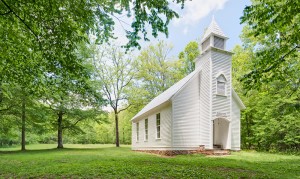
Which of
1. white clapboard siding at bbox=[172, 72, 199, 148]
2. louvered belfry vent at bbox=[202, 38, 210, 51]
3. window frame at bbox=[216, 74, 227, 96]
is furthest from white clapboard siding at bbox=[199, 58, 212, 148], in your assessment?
louvered belfry vent at bbox=[202, 38, 210, 51]

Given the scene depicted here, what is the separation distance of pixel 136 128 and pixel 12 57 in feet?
58.7

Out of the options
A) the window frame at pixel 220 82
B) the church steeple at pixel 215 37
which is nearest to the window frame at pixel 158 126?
the window frame at pixel 220 82

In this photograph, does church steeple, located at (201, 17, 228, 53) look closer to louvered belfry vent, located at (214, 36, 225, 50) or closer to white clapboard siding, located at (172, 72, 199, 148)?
louvered belfry vent, located at (214, 36, 225, 50)

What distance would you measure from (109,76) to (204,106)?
1845 centimetres

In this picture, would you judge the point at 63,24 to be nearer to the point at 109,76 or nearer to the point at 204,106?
the point at 204,106

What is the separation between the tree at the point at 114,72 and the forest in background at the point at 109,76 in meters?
0.13

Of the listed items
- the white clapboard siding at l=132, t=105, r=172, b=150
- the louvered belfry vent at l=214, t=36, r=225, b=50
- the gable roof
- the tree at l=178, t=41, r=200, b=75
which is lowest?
the white clapboard siding at l=132, t=105, r=172, b=150

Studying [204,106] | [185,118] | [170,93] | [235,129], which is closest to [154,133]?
[170,93]

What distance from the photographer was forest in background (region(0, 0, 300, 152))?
6203 mm

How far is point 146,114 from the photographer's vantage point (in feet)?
64.1

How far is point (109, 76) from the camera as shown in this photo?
31234 mm

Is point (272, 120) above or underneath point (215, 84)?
underneath

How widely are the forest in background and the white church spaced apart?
2.04m

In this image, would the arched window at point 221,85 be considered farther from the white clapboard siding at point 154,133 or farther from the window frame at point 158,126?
the window frame at point 158,126
